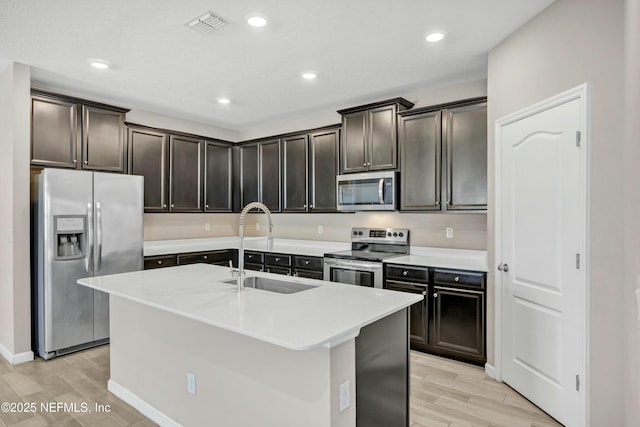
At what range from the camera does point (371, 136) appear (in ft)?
13.7

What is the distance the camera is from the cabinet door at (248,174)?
17.9 feet

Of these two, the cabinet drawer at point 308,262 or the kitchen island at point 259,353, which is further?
the cabinet drawer at point 308,262

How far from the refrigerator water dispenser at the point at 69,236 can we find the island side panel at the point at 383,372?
10.3 feet

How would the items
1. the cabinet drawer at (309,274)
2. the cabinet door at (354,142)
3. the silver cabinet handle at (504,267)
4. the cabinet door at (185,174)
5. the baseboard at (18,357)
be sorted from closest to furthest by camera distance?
1. the silver cabinet handle at (504,267)
2. the baseboard at (18,357)
3. the cabinet door at (354,142)
4. the cabinet drawer at (309,274)
5. the cabinet door at (185,174)

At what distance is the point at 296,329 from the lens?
1.51 metres

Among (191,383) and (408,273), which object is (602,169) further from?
(191,383)

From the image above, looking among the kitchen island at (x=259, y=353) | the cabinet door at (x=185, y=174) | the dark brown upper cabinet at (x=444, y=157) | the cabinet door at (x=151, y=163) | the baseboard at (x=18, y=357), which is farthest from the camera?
the cabinet door at (x=185, y=174)

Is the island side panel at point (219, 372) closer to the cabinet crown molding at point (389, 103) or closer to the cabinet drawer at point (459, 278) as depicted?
the cabinet drawer at point (459, 278)

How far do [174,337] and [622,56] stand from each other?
9.97ft

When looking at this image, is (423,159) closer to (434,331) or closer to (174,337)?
(434,331)

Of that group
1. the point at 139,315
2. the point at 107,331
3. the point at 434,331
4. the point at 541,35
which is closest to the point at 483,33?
the point at 541,35

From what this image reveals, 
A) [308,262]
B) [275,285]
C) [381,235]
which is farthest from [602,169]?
[308,262]

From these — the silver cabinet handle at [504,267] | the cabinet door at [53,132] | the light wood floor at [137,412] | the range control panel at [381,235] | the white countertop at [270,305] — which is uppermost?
the cabinet door at [53,132]

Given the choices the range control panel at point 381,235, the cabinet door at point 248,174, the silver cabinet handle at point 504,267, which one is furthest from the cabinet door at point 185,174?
the silver cabinet handle at point 504,267
